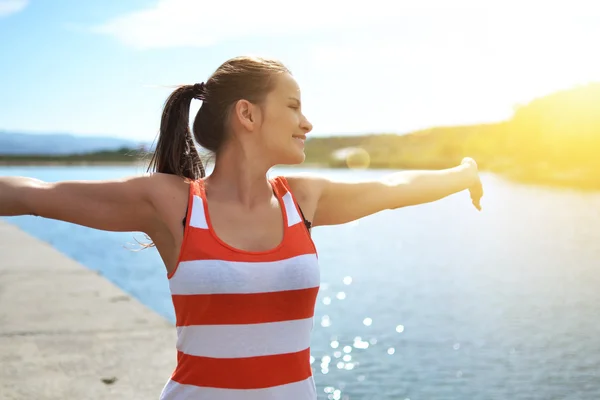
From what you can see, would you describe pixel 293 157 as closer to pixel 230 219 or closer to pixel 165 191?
pixel 230 219

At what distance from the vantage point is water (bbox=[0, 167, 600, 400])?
18.5ft

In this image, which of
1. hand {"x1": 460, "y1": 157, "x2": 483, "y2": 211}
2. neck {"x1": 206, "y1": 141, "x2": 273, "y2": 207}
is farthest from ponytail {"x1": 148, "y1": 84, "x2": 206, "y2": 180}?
hand {"x1": 460, "y1": 157, "x2": 483, "y2": 211}

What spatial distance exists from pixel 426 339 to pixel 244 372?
5.11m

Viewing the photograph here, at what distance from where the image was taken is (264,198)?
6.35ft

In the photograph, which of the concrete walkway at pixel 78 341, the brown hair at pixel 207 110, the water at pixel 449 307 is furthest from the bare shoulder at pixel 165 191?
the concrete walkway at pixel 78 341

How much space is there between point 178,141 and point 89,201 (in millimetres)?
339

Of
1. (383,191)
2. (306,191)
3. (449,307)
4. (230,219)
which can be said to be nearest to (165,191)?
(230,219)

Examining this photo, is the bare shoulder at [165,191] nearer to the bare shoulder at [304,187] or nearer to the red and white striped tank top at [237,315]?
the red and white striped tank top at [237,315]

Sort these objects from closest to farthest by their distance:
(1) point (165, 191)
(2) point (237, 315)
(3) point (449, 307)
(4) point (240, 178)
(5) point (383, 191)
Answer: (2) point (237, 315) < (1) point (165, 191) < (4) point (240, 178) < (5) point (383, 191) < (3) point (449, 307)

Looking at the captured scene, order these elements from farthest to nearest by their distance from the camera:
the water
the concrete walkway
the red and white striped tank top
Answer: the water → the concrete walkway → the red and white striped tank top

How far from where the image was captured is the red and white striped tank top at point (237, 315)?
171 centimetres

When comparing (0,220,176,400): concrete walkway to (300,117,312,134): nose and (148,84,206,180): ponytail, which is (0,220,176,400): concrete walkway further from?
(300,117,312,134): nose

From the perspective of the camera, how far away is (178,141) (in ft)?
6.69

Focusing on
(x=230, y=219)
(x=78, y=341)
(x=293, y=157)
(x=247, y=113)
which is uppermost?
(x=247, y=113)
